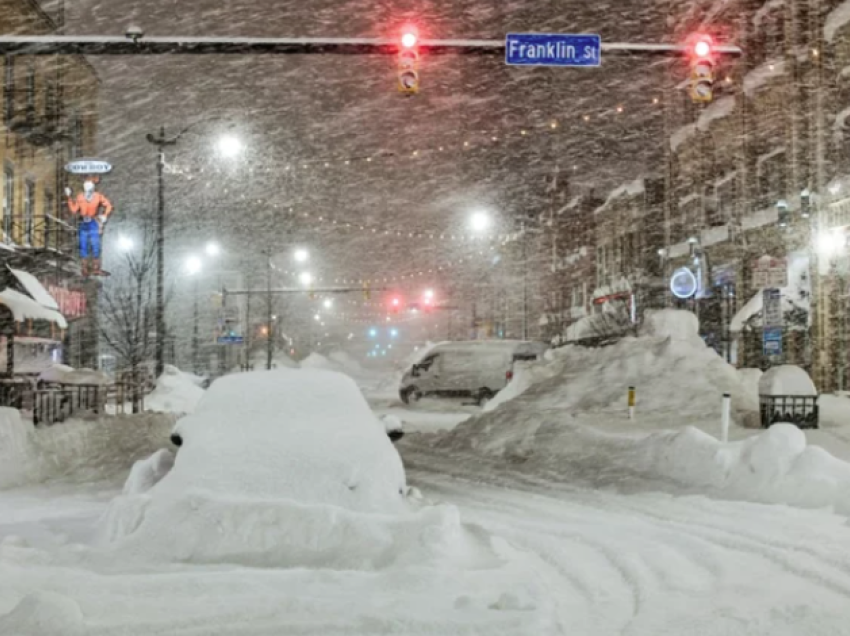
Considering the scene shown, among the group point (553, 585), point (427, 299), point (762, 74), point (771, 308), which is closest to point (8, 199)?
point (771, 308)

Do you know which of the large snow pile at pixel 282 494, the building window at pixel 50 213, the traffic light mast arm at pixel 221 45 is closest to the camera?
the large snow pile at pixel 282 494

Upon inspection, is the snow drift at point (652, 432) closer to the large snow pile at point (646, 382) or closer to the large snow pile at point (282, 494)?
the large snow pile at point (646, 382)

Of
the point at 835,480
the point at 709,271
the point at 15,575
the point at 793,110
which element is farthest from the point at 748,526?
the point at 709,271

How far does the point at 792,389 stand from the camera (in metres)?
19.0

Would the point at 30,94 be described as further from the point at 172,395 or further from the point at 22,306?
the point at 172,395

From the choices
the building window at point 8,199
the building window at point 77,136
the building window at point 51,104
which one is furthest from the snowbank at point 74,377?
the building window at point 77,136

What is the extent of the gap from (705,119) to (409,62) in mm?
28059

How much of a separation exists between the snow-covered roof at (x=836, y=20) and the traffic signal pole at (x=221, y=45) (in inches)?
680

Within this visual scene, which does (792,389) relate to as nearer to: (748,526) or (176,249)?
(748,526)

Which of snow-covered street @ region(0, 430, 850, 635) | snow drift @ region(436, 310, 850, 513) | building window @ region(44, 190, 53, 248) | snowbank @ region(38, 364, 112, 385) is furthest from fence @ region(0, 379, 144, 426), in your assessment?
snow-covered street @ region(0, 430, 850, 635)

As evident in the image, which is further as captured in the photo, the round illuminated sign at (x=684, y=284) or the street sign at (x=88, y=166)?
the round illuminated sign at (x=684, y=284)

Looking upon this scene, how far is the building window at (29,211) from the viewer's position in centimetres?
3309

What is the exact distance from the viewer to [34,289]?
30.7 metres


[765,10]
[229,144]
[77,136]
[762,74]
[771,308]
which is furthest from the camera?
[77,136]
